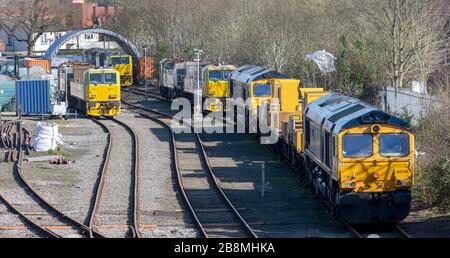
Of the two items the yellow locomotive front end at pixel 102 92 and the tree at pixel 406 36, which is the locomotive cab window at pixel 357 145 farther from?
the yellow locomotive front end at pixel 102 92

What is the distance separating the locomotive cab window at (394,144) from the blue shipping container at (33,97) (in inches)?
991

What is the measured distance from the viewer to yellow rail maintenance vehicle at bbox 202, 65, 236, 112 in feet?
130

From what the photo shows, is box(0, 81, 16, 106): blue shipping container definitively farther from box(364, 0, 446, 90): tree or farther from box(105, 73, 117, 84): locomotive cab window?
box(364, 0, 446, 90): tree

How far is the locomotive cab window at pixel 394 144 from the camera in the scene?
52.9 feet

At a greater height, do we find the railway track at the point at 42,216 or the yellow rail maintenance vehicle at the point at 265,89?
the yellow rail maintenance vehicle at the point at 265,89

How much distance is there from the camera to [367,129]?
16062 millimetres

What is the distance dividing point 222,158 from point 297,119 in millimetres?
3802

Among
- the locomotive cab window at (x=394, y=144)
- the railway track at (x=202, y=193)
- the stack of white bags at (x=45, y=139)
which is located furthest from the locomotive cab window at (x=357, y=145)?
the stack of white bags at (x=45, y=139)

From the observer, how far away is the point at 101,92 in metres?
39.2

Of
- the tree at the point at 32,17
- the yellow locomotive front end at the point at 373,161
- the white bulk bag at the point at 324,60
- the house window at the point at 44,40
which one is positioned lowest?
the yellow locomotive front end at the point at 373,161

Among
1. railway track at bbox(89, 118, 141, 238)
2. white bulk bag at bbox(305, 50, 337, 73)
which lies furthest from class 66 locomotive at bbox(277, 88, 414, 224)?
white bulk bag at bbox(305, 50, 337, 73)

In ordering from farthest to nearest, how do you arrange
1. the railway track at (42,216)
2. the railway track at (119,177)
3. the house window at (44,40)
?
the house window at (44,40)
the railway track at (119,177)
the railway track at (42,216)

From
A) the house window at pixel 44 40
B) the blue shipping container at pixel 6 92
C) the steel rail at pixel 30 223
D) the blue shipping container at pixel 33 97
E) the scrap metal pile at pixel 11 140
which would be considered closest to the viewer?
the steel rail at pixel 30 223
